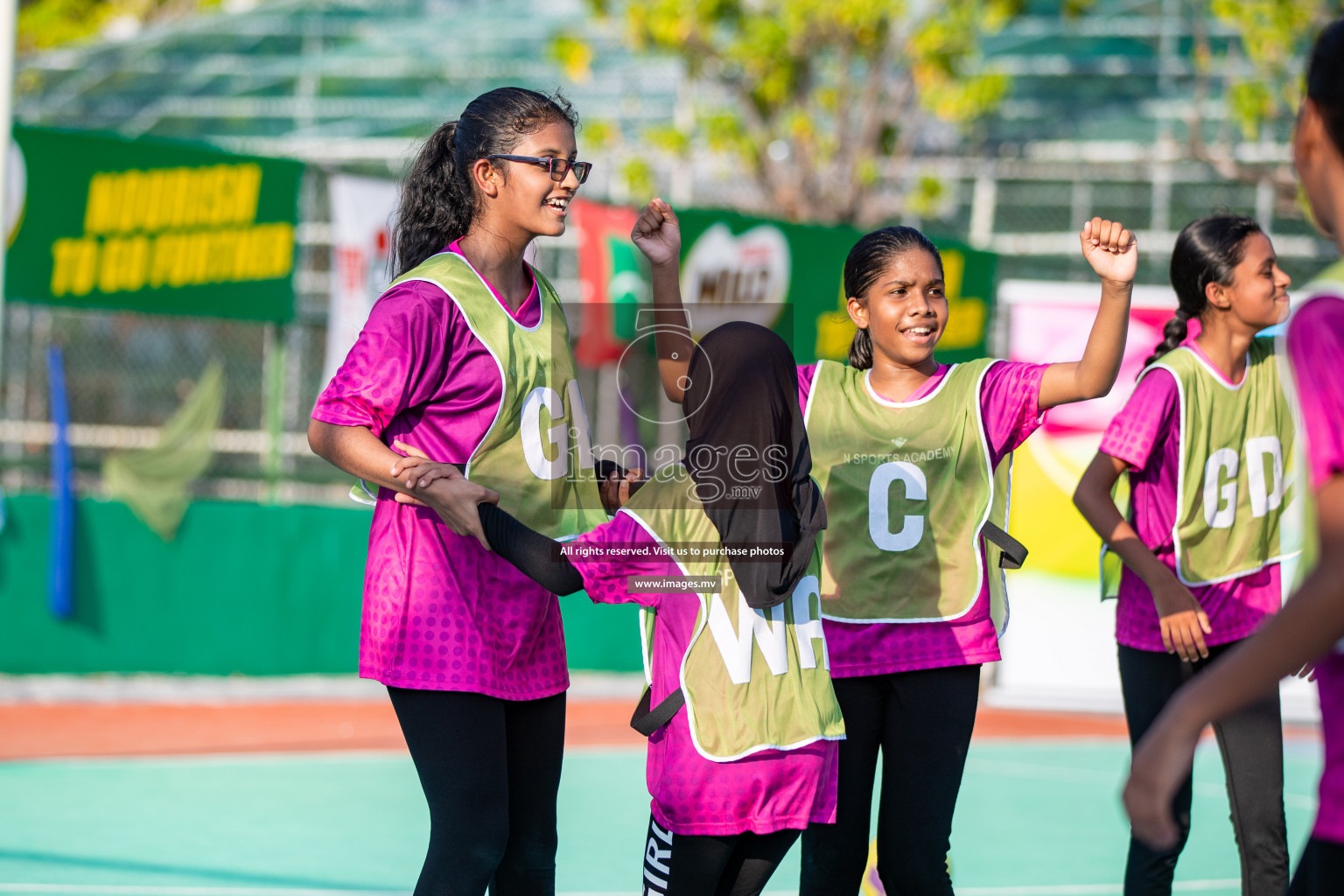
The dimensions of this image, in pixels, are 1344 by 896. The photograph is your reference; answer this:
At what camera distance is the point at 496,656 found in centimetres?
309

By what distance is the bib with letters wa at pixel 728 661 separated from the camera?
297 centimetres

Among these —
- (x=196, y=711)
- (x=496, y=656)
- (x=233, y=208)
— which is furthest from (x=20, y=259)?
(x=496, y=656)

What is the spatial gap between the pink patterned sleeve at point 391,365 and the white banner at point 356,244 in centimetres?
628

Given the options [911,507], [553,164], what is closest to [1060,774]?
[911,507]

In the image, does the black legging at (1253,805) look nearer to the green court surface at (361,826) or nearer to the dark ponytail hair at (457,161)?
the green court surface at (361,826)

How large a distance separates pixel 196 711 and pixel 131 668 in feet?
1.54

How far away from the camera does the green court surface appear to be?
5.50m

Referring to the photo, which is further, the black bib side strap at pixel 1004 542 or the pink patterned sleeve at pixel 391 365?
the black bib side strap at pixel 1004 542

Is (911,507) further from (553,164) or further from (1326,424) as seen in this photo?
(1326,424)

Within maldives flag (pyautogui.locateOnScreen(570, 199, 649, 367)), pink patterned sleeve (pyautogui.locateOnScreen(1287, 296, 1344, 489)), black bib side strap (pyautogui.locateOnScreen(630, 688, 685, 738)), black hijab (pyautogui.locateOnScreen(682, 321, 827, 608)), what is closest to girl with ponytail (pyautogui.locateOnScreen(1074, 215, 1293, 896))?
black hijab (pyautogui.locateOnScreen(682, 321, 827, 608))

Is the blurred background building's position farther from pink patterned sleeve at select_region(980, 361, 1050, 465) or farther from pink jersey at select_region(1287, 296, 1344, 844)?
pink jersey at select_region(1287, 296, 1344, 844)

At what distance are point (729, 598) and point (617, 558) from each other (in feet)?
0.80

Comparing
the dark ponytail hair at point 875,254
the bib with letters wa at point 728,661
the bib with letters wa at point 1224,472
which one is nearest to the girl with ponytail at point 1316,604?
the bib with letters wa at point 728,661

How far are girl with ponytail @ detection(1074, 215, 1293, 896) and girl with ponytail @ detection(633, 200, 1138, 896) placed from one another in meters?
0.50
